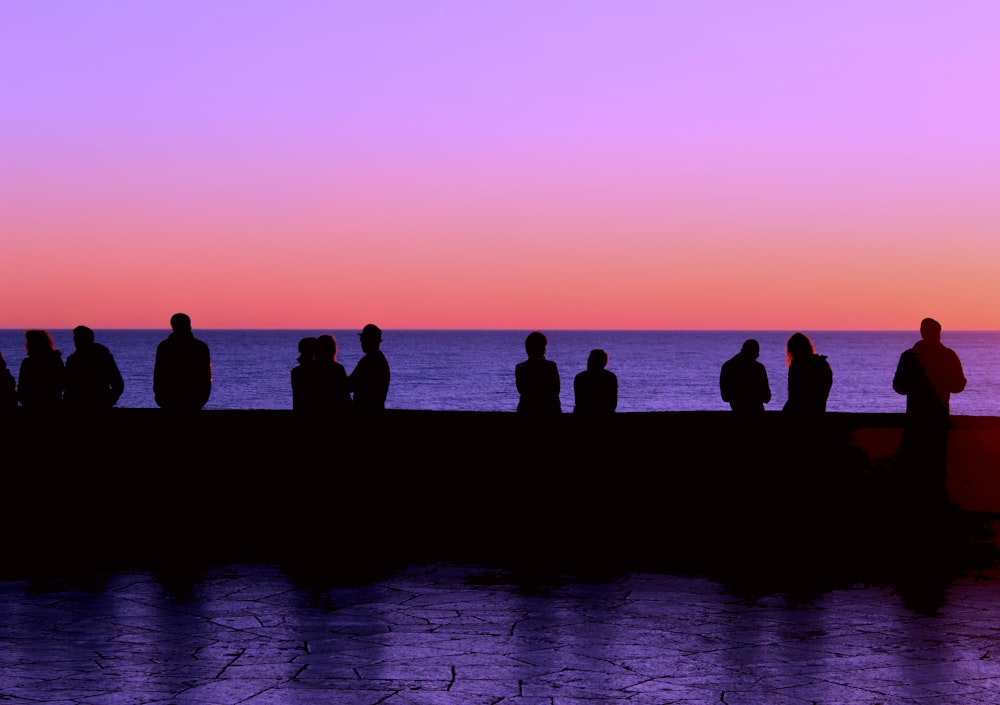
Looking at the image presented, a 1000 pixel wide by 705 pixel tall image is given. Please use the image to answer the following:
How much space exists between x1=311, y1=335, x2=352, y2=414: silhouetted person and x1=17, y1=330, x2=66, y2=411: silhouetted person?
7.44 ft

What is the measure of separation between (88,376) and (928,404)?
7.08 metres

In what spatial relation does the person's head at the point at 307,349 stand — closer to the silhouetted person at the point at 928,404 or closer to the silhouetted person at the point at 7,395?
the silhouetted person at the point at 7,395

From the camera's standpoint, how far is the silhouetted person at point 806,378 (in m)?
10.3

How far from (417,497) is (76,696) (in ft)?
19.4

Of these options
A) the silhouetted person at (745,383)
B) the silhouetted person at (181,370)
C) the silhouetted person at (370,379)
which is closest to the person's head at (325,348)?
the silhouetted person at (370,379)

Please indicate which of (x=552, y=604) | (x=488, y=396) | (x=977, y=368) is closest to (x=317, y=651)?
(x=552, y=604)

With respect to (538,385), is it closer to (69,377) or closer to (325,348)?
(325,348)

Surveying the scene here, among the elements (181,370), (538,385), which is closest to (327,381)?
(181,370)

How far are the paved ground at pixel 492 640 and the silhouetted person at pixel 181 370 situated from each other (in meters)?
2.43

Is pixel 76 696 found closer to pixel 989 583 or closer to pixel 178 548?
pixel 178 548

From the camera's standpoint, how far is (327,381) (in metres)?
10.5

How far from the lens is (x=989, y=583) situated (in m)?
8.40

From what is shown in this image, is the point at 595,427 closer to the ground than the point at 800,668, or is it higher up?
higher up

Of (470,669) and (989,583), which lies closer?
(470,669)
